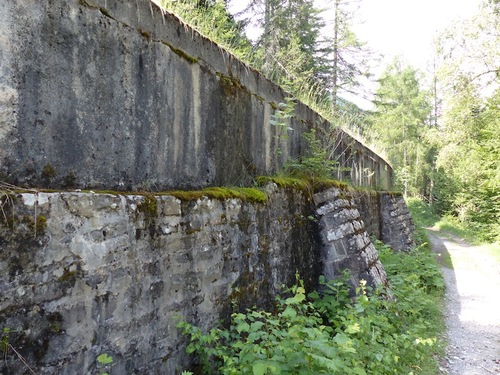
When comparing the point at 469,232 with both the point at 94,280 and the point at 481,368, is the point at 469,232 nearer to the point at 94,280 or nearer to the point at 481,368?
the point at 481,368

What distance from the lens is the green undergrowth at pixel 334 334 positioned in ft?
7.63

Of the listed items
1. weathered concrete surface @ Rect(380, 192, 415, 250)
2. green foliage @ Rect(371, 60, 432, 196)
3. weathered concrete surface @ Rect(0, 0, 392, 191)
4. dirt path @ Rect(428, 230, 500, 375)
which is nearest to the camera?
weathered concrete surface @ Rect(0, 0, 392, 191)

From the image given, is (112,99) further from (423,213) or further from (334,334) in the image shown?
(423,213)

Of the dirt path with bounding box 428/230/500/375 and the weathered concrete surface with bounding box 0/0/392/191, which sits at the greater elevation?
the weathered concrete surface with bounding box 0/0/392/191

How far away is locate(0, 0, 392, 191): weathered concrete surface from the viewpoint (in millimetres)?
1906

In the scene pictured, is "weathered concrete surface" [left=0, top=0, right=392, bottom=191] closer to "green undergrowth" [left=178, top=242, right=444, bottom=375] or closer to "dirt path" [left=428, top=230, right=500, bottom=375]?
"green undergrowth" [left=178, top=242, right=444, bottom=375]

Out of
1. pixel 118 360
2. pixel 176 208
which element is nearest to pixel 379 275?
pixel 176 208

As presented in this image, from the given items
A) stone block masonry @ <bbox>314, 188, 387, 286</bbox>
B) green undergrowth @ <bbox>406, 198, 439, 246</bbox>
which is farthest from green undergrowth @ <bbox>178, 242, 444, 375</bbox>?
green undergrowth @ <bbox>406, 198, 439, 246</bbox>

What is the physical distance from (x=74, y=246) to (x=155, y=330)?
0.81 m

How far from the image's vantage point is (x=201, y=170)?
10.6 ft

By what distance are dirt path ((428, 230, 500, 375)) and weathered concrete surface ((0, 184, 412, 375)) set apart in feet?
8.47

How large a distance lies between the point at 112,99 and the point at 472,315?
20.8 feet

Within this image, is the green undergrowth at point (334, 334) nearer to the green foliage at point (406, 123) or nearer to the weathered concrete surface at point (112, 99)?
the weathered concrete surface at point (112, 99)

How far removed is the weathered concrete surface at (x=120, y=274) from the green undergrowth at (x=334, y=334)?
0.22 metres
